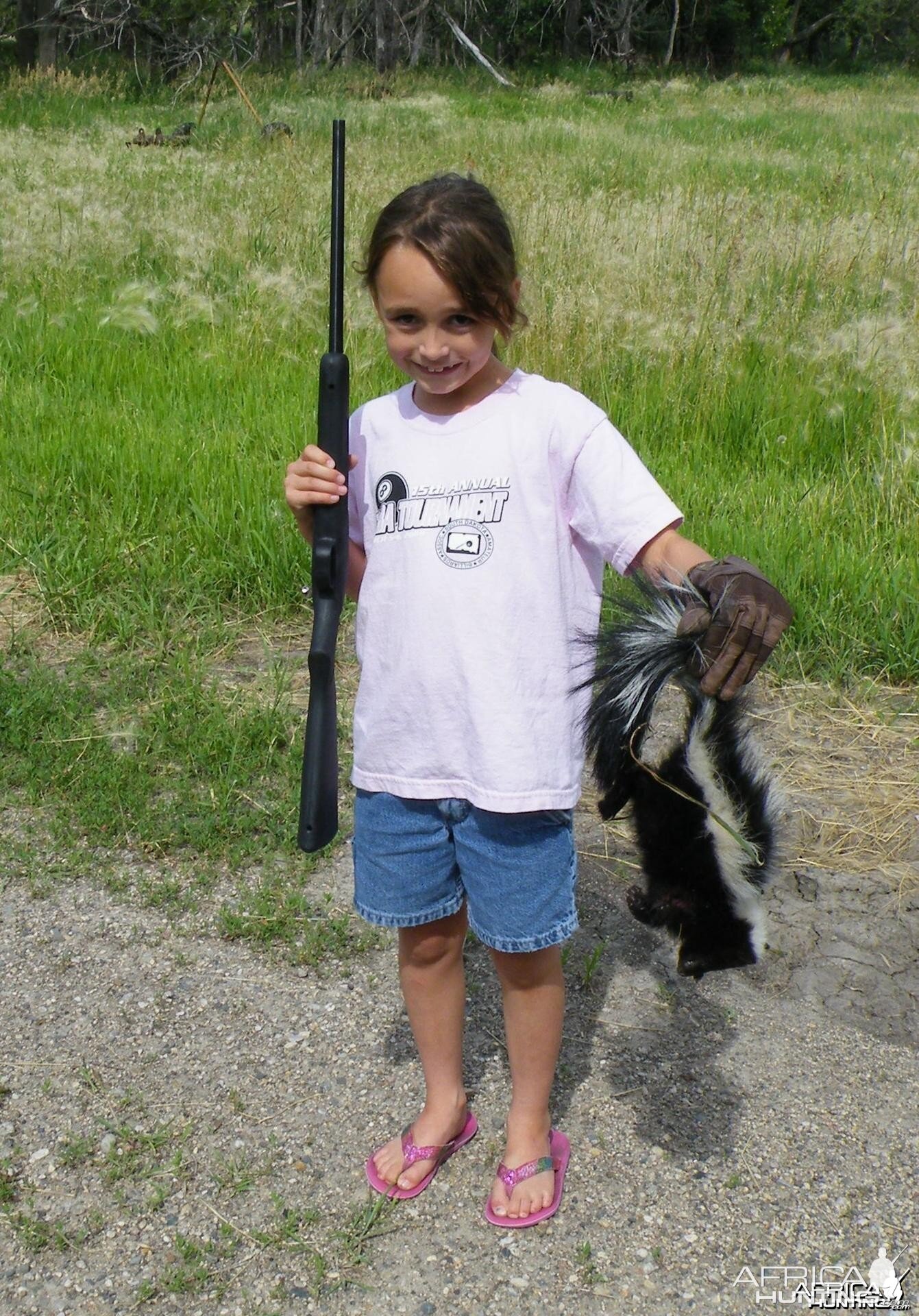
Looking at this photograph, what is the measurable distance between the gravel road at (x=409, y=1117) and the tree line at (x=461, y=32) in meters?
14.9

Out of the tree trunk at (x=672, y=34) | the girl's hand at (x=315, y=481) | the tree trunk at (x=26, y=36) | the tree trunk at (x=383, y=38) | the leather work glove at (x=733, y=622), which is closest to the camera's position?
the leather work glove at (x=733, y=622)

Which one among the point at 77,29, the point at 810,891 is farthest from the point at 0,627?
the point at 77,29

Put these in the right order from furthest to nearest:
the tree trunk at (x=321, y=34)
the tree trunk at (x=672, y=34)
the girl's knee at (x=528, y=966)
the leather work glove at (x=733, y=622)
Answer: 1. the tree trunk at (x=672, y=34)
2. the tree trunk at (x=321, y=34)
3. the girl's knee at (x=528, y=966)
4. the leather work glove at (x=733, y=622)

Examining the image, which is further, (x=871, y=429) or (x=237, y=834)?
(x=871, y=429)

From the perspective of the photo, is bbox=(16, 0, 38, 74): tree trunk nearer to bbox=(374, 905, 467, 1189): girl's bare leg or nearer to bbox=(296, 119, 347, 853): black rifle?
bbox=(296, 119, 347, 853): black rifle

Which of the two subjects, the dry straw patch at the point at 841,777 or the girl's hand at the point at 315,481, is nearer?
the girl's hand at the point at 315,481

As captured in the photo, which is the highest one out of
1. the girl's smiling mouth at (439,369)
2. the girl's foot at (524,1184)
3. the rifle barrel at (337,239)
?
the rifle barrel at (337,239)

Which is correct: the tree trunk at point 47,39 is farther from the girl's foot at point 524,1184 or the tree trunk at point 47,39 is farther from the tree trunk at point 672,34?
the girl's foot at point 524,1184

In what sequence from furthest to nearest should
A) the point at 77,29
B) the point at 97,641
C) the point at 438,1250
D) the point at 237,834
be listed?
the point at 77,29
the point at 97,641
the point at 237,834
the point at 438,1250

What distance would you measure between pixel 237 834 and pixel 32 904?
0.56 metres

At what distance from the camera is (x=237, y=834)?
344 centimetres

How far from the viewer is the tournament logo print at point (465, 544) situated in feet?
6.82

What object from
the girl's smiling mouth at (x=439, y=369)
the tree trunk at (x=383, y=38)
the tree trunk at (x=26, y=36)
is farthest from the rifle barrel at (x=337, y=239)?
the tree trunk at (x=26, y=36)

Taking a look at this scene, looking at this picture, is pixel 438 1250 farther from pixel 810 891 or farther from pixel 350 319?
pixel 350 319
